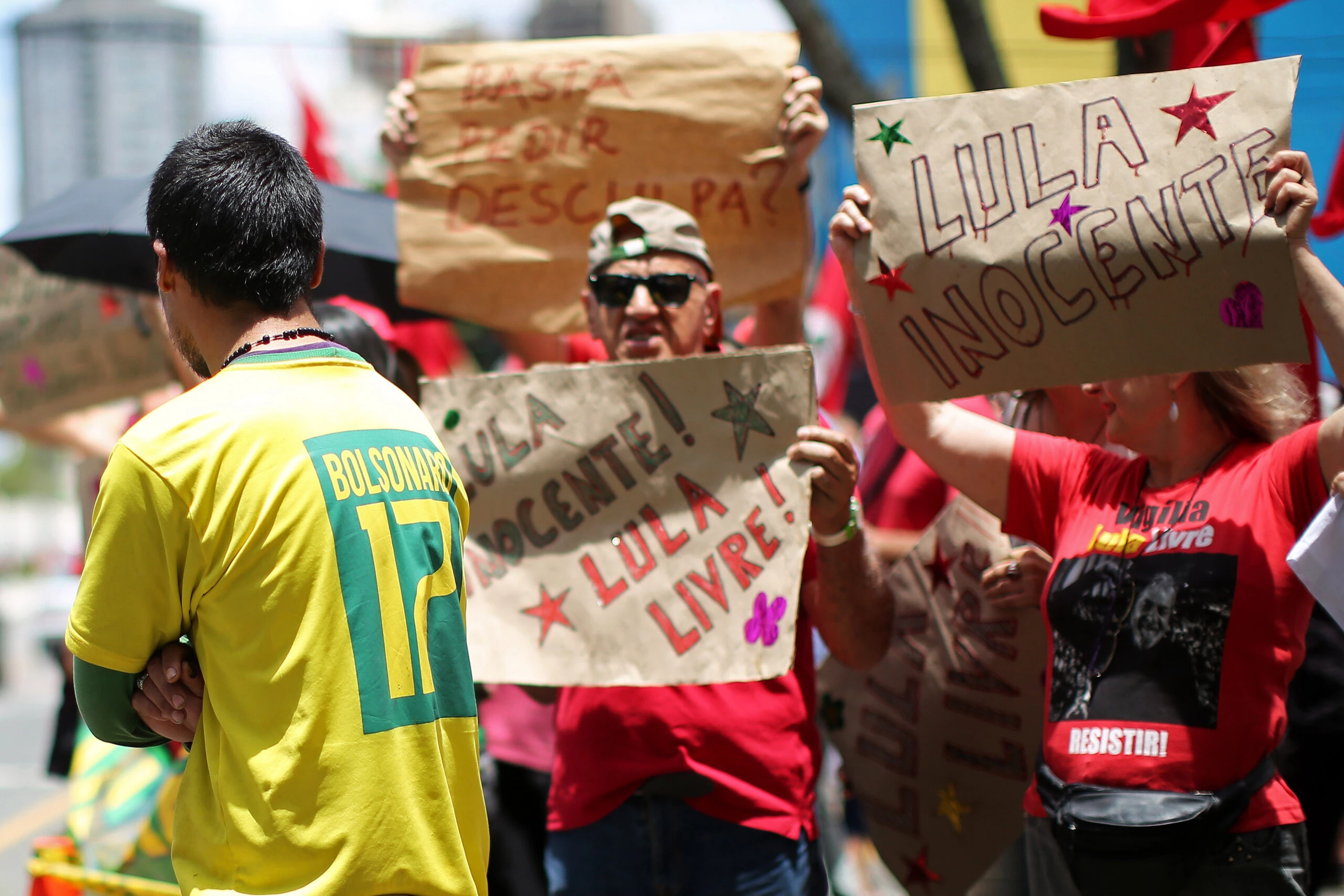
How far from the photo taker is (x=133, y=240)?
3.70m

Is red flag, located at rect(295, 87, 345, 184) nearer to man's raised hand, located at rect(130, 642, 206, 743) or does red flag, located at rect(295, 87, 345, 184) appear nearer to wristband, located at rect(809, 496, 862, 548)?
wristband, located at rect(809, 496, 862, 548)

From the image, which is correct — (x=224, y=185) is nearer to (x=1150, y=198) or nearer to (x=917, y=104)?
(x=917, y=104)

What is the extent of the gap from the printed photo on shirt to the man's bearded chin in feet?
5.14

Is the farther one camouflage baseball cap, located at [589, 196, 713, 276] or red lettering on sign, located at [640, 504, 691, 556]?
camouflage baseball cap, located at [589, 196, 713, 276]

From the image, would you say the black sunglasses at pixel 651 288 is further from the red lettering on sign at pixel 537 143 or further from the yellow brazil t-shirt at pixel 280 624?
the yellow brazil t-shirt at pixel 280 624

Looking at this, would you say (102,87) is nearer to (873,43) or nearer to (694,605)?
(873,43)

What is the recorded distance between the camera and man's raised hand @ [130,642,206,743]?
1.78m

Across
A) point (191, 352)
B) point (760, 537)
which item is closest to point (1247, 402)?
point (760, 537)

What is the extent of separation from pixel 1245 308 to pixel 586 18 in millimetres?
33728

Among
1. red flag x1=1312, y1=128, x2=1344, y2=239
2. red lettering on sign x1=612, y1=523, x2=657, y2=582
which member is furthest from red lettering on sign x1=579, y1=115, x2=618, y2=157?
red flag x1=1312, y1=128, x2=1344, y2=239

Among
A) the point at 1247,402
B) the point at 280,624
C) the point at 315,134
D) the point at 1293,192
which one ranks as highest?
the point at 1293,192

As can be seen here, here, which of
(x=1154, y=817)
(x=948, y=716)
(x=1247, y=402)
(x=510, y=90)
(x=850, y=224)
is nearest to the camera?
(x=1154, y=817)

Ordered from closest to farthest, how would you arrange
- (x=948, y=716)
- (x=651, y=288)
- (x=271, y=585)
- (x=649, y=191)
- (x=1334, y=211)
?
(x=271, y=585) → (x=651, y=288) → (x=948, y=716) → (x=649, y=191) → (x=1334, y=211)

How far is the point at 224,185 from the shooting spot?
184 centimetres
